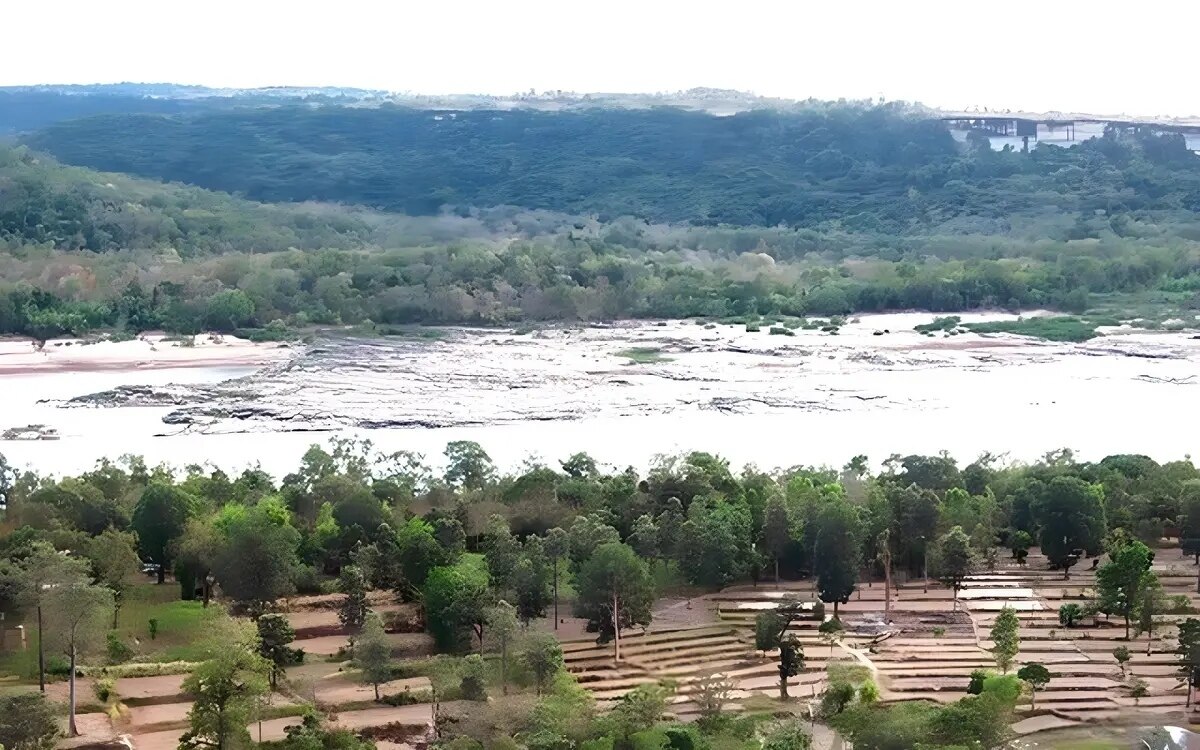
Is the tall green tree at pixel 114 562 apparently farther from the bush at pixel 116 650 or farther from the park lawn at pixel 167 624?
the bush at pixel 116 650

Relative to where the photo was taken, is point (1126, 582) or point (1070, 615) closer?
point (1126, 582)

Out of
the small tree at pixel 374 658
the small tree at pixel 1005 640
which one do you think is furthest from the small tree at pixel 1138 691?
the small tree at pixel 374 658

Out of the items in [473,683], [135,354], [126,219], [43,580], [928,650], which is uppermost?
[126,219]

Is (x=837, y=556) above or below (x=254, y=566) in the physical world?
below

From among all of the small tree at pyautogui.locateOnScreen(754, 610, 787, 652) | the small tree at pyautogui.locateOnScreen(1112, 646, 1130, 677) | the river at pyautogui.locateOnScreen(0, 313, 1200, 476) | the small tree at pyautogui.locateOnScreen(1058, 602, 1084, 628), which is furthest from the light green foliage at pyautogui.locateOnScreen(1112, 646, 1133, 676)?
the river at pyautogui.locateOnScreen(0, 313, 1200, 476)

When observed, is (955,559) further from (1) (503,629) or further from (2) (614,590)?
(1) (503,629)

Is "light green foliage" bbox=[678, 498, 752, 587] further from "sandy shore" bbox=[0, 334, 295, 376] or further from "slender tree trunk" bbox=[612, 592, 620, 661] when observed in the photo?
"sandy shore" bbox=[0, 334, 295, 376]

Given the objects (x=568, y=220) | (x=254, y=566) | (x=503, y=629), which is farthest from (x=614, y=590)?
(x=568, y=220)
